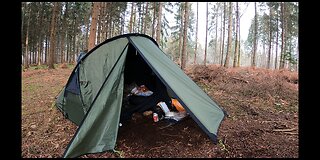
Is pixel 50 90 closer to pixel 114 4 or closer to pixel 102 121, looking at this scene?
pixel 102 121

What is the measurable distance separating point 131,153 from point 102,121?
72cm

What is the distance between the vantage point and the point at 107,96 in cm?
331

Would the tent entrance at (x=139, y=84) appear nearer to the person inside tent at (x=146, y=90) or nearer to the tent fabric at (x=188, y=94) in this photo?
the person inside tent at (x=146, y=90)

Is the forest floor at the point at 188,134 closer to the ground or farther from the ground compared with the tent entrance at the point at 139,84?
closer to the ground

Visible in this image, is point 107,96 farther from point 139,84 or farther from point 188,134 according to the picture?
point 139,84

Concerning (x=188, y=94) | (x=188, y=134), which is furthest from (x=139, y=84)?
(x=188, y=134)

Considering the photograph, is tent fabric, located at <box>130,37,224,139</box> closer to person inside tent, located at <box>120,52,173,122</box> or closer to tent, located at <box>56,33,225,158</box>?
tent, located at <box>56,33,225,158</box>

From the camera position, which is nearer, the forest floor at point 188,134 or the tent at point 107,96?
the tent at point 107,96

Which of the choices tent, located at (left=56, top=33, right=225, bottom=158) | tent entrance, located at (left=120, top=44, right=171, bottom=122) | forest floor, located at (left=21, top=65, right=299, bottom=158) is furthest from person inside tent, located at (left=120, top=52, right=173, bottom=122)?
tent, located at (left=56, top=33, right=225, bottom=158)

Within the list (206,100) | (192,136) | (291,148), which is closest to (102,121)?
(192,136)

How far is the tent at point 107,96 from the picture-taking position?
3129 mm

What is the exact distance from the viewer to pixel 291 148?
3.53m

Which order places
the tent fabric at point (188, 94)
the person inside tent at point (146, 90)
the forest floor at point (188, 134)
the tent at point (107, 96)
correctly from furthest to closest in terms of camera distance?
the person inside tent at point (146, 90)
the tent fabric at point (188, 94)
the forest floor at point (188, 134)
the tent at point (107, 96)

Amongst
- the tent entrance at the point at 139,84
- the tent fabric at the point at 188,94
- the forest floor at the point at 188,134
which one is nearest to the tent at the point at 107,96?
the tent fabric at the point at 188,94
